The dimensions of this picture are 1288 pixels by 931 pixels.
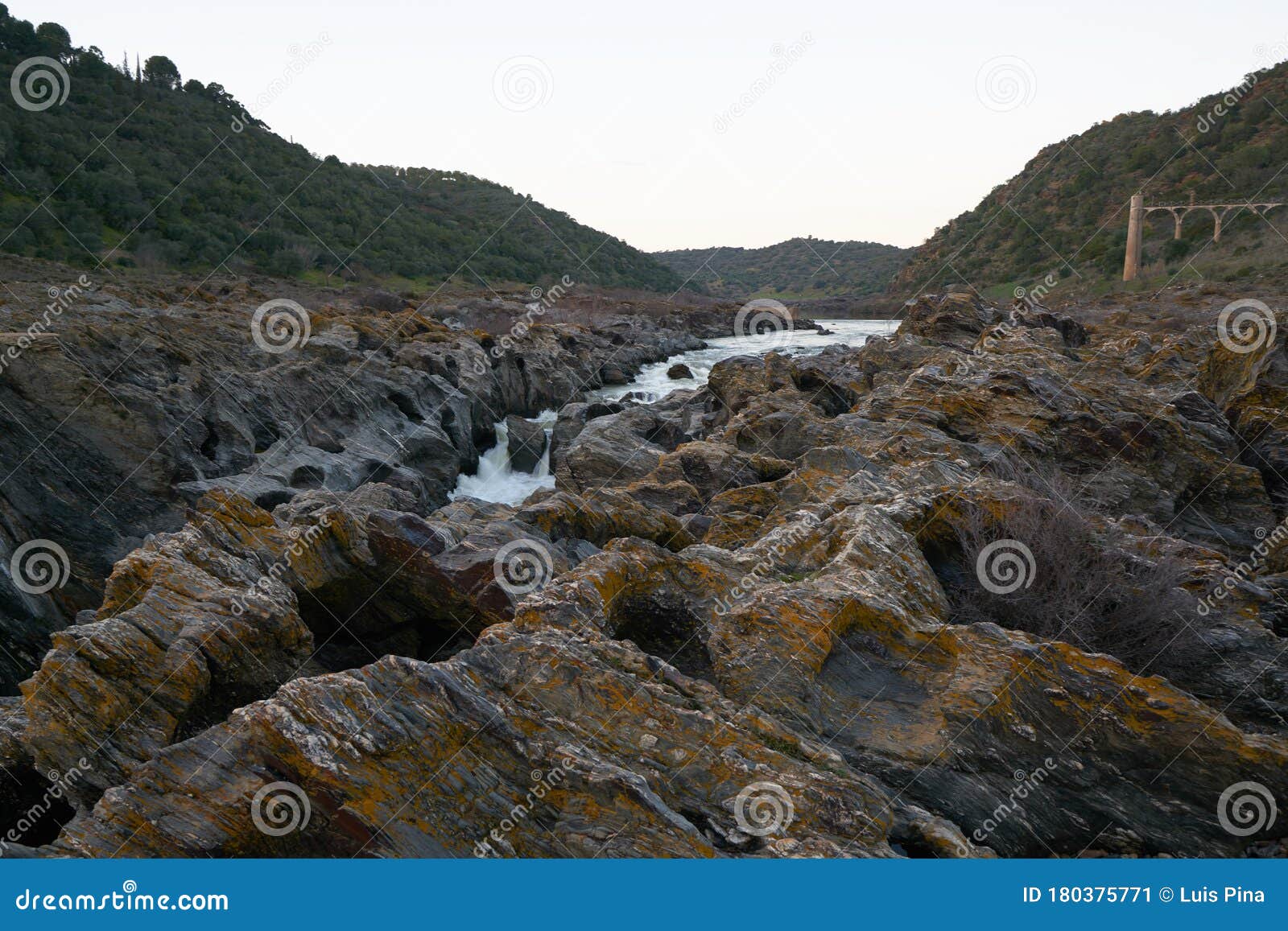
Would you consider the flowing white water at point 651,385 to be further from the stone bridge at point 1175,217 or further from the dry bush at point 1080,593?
the stone bridge at point 1175,217

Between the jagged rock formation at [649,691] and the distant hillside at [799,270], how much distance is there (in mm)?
128680

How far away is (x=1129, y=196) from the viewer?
253 feet

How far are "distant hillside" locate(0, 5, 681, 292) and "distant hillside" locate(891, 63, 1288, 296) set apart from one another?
1995 inches

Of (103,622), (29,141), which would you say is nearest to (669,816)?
(103,622)

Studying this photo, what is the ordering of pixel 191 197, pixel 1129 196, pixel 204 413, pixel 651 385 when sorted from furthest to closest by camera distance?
1. pixel 1129 196
2. pixel 191 197
3. pixel 651 385
4. pixel 204 413

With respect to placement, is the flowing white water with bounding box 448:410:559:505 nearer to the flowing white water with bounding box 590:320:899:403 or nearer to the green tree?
the flowing white water with bounding box 590:320:899:403

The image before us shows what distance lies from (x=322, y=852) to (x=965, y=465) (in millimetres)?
11419

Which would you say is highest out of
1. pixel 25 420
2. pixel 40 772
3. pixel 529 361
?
pixel 529 361

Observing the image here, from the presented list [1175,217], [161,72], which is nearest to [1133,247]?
[1175,217]

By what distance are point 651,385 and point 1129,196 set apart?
61768mm

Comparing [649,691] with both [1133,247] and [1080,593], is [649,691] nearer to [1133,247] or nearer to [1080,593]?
[1080,593]

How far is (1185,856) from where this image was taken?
6238 millimetres

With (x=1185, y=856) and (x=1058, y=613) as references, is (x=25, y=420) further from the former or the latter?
(x=1185, y=856)

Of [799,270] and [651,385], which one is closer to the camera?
[651,385]
